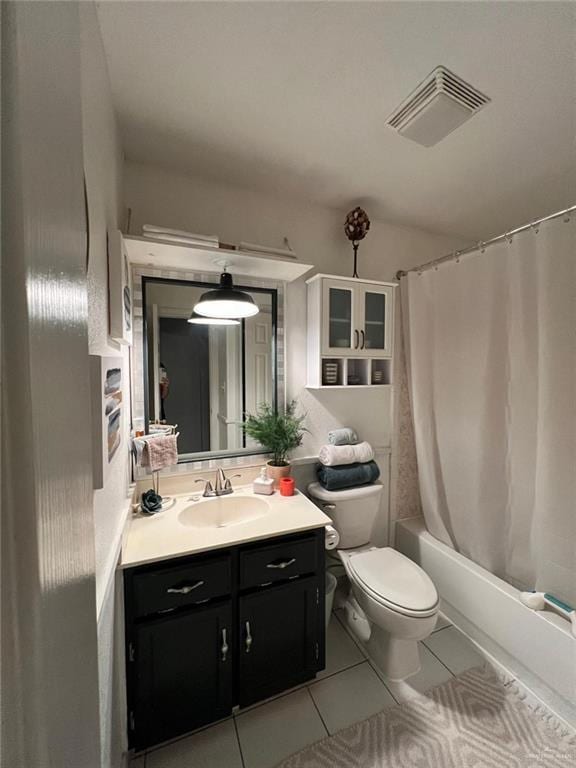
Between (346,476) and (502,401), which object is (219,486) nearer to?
(346,476)

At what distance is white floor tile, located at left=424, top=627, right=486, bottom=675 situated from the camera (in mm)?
1502

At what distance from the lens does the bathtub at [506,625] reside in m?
1.27

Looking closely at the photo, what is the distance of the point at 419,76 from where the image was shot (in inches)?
41.3

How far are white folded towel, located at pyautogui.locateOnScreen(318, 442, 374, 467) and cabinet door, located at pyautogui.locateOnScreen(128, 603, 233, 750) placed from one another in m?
0.85

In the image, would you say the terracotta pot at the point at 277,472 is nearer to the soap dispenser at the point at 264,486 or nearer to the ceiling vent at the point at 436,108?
the soap dispenser at the point at 264,486

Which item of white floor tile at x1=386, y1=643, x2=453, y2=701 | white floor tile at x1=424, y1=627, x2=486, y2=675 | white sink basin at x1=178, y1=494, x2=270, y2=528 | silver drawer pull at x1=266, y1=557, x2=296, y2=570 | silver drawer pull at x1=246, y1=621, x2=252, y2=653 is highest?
white sink basin at x1=178, y1=494, x2=270, y2=528

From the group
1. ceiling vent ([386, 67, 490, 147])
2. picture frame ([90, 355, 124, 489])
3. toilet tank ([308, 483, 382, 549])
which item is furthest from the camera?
toilet tank ([308, 483, 382, 549])

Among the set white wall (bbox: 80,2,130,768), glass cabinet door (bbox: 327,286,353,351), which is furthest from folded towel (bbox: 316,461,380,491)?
white wall (bbox: 80,2,130,768)

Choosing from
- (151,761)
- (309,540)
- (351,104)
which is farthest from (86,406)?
(151,761)

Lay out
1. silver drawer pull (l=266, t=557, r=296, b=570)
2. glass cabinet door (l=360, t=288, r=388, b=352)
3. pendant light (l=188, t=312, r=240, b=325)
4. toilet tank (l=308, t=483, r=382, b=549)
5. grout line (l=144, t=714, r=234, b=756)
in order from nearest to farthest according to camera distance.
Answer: grout line (l=144, t=714, r=234, b=756) → silver drawer pull (l=266, t=557, r=296, b=570) → pendant light (l=188, t=312, r=240, b=325) → toilet tank (l=308, t=483, r=382, b=549) → glass cabinet door (l=360, t=288, r=388, b=352)

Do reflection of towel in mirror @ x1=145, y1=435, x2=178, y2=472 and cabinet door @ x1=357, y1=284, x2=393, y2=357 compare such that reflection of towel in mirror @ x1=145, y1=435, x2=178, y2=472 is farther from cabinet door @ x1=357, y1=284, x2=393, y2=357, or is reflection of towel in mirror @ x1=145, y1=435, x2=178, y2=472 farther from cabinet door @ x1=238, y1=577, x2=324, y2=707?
cabinet door @ x1=357, y1=284, x2=393, y2=357

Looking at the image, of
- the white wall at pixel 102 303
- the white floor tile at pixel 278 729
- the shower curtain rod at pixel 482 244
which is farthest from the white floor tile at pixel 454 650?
the shower curtain rod at pixel 482 244

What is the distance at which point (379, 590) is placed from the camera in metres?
1.39

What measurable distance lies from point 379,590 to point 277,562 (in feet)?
1.68
